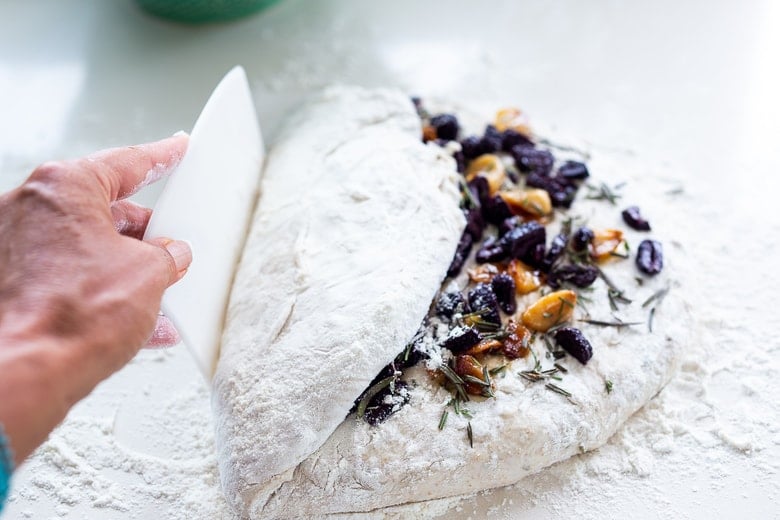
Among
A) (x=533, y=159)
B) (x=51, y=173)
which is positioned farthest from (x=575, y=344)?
(x=51, y=173)

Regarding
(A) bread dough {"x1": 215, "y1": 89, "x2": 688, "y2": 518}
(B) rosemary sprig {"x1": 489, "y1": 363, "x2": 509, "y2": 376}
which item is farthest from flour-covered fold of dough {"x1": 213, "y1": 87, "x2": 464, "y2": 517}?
(B) rosemary sprig {"x1": 489, "y1": 363, "x2": 509, "y2": 376}

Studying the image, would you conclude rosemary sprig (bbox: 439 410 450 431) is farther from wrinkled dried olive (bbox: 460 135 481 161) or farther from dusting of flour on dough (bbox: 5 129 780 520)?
wrinkled dried olive (bbox: 460 135 481 161)

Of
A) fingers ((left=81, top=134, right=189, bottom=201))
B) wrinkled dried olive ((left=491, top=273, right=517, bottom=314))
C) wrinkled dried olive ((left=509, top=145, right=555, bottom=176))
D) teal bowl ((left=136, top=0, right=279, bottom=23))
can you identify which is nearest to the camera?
fingers ((left=81, top=134, right=189, bottom=201))

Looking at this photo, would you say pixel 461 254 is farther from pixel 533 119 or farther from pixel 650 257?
pixel 533 119

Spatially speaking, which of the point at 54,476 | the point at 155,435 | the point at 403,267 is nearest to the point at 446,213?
→ the point at 403,267

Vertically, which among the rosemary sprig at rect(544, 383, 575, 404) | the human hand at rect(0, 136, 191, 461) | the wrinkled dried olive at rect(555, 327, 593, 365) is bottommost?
the rosemary sprig at rect(544, 383, 575, 404)

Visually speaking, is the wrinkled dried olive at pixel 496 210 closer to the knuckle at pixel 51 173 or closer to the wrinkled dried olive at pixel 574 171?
the wrinkled dried olive at pixel 574 171

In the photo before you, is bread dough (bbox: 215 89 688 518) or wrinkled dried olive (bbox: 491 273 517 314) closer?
bread dough (bbox: 215 89 688 518)
